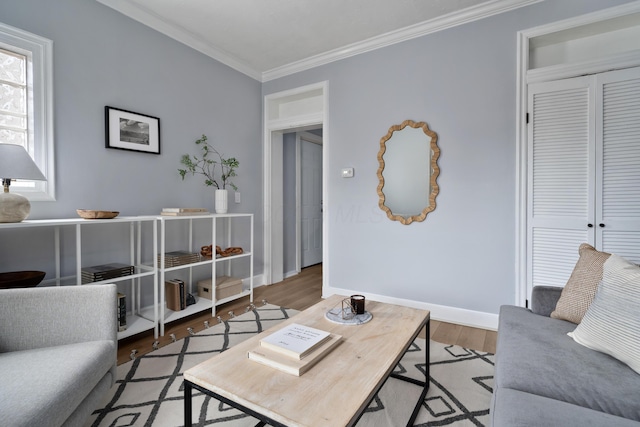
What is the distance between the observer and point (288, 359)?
1122 mm

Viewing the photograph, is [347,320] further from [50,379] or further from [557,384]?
[50,379]

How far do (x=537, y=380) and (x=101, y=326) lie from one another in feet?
5.97

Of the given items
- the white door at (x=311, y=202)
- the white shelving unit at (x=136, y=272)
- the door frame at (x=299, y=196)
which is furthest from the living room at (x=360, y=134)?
the white door at (x=311, y=202)

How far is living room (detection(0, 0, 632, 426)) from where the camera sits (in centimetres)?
219

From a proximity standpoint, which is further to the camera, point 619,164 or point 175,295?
point 175,295

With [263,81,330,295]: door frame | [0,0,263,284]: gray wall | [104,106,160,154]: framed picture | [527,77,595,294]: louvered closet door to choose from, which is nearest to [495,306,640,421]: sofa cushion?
[527,77,595,294]: louvered closet door

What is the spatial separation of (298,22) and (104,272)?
2540 mm

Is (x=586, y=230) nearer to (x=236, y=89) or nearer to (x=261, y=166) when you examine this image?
(x=261, y=166)

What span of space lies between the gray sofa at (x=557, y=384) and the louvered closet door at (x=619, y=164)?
120cm

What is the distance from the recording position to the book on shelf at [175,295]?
2639mm

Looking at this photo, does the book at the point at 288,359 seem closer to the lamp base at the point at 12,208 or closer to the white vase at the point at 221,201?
the lamp base at the point at 12,208

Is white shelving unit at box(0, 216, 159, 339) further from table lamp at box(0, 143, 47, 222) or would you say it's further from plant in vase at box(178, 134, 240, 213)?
plant in vase at box(178, 134, 240, 213)

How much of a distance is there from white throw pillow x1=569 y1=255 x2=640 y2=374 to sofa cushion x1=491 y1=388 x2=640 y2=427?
0.34 meters

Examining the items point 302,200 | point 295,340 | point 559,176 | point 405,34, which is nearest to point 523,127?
point 559,176
